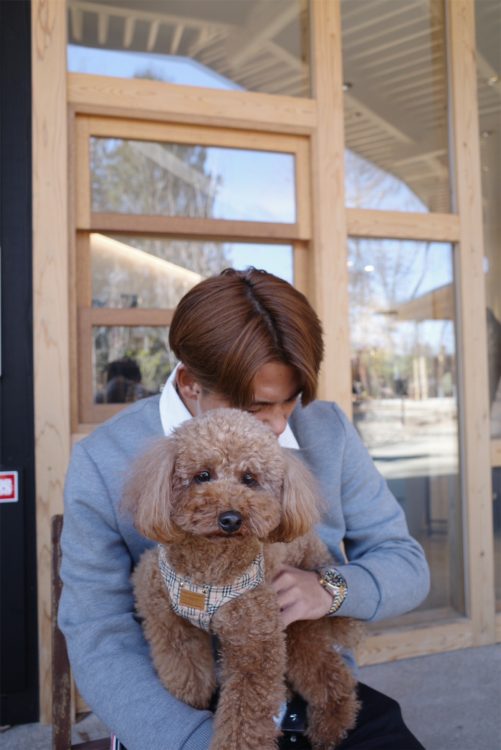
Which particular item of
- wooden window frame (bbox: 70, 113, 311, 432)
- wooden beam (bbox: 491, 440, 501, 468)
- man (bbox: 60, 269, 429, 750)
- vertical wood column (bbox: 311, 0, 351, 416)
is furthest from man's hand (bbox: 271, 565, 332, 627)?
wooden beam (bbox: 491, 440, 501, 468)

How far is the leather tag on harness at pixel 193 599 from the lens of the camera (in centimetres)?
108

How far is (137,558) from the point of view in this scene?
1421mm

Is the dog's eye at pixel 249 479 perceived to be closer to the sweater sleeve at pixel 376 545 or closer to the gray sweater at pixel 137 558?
the gray sweater at pixel 137 558

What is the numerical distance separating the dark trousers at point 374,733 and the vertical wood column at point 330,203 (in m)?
1.69

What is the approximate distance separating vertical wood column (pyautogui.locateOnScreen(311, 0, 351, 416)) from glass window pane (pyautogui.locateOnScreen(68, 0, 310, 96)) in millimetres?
116

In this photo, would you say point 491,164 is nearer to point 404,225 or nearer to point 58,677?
point 404,225

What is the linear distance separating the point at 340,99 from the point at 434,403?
5.62 feet

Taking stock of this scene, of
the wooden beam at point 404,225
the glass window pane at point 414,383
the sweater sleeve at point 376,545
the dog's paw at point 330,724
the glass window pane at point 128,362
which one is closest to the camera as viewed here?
the dog's paw at point 330,724

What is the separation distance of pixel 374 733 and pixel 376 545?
0.44 m

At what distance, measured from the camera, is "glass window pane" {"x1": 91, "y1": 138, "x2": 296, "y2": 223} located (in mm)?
2868

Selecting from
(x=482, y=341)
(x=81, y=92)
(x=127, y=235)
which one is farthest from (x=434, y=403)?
(x=81, y=92)

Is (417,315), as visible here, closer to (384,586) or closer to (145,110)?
(145,110)

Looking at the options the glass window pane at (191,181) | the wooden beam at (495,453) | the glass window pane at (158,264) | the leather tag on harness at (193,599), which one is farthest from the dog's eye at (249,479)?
the wooden beam at (495,453)

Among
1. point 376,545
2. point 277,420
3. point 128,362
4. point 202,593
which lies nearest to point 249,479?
point 202,593
